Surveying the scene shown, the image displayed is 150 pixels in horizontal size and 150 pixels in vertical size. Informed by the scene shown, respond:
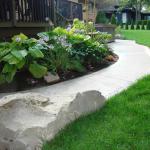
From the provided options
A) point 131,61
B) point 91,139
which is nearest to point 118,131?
point 91,139

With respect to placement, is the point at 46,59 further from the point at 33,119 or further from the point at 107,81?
the point at 33,119

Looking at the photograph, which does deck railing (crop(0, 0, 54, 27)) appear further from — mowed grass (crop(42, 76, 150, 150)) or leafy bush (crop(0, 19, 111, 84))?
mowed grass (crop(42, 76, 150, 150))

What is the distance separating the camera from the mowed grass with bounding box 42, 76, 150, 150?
4.11m

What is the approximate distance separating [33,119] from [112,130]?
97cm

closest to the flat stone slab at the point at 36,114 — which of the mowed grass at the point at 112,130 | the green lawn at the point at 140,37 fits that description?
the mowed grass at the point at 112,130

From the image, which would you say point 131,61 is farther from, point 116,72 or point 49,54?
point 49,54

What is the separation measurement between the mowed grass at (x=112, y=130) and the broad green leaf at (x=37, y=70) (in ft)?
6.15

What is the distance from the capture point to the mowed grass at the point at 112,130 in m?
4.11

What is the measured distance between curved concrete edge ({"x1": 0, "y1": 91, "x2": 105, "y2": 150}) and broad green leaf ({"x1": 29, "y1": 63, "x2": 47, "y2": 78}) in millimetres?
2394

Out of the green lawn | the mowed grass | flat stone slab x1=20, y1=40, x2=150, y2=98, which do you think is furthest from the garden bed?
the green lawn

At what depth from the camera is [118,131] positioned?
14.7 feet

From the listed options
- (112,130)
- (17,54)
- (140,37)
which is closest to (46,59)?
(17,54)

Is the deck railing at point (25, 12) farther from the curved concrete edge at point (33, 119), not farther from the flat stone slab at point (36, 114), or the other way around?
the curved concrete edge at point (33, 119)

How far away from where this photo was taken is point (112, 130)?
178 inches
